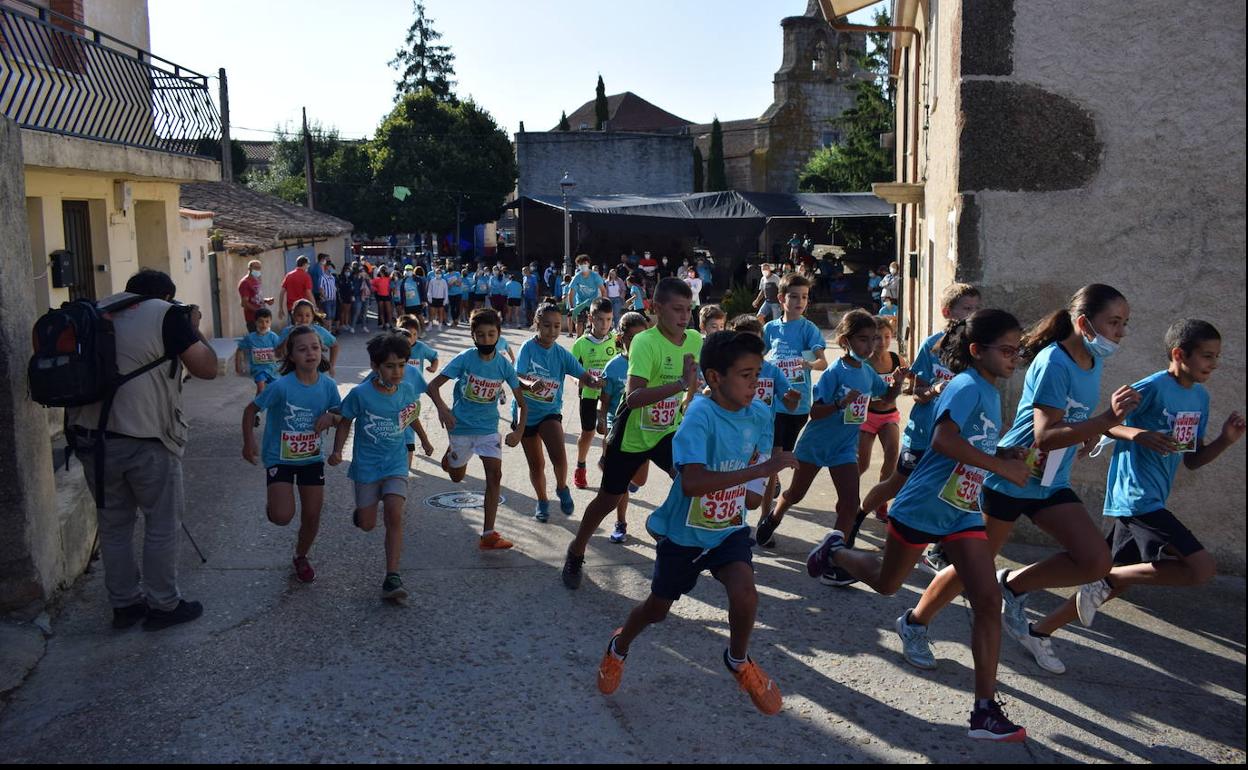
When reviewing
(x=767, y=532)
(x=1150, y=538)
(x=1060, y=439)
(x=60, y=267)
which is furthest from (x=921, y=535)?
(x=60, y=267)

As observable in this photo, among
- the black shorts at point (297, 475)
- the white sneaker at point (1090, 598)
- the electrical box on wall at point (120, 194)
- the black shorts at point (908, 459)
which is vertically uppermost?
the electrical box on wall at point (120, 194)

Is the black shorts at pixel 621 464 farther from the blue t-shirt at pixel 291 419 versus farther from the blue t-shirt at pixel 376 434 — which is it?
the blue t-shirt at pixel 291 419

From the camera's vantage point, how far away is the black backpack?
518 cm

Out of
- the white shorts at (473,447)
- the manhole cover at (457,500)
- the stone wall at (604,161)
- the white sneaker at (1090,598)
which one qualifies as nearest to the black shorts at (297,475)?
the white shorts at (473,447)

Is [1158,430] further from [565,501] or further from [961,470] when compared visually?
[565,501]

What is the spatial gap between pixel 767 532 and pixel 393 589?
250cm

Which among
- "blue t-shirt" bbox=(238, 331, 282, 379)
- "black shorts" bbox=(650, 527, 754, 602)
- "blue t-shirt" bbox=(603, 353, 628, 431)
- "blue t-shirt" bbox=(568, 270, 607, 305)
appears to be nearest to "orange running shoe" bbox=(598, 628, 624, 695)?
"black shorts" bbox=(650, 527, 754, 602)

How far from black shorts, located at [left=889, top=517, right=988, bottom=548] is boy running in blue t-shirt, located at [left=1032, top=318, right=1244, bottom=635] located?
0.95 m

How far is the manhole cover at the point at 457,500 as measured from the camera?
323 inches

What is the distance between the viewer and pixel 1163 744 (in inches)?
170

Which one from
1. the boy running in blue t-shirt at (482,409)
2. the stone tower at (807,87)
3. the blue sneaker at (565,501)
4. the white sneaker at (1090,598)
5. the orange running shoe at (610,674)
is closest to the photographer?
the orange running shoe at (610,674)

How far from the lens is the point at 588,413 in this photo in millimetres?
9055

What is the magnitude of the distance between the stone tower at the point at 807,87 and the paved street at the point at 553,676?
5600 centimetres

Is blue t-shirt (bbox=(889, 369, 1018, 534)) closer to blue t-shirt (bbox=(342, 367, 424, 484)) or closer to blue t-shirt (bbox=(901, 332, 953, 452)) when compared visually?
blue t-shirt (bbox=(901, 332, 953, 452))
